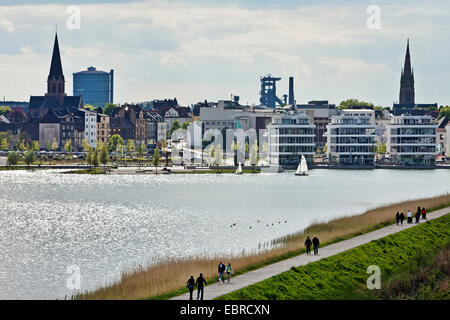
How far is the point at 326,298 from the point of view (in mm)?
48656

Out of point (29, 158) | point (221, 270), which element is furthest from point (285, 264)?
point (29, 158)

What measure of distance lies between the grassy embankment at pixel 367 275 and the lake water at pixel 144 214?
1172 centimetres

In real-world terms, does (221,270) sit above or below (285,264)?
above

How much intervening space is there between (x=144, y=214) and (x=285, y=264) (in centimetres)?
4852

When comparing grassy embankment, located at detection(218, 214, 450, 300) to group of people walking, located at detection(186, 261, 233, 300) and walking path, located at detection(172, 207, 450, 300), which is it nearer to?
walking path, located at detection(172, 207, 450, 300)

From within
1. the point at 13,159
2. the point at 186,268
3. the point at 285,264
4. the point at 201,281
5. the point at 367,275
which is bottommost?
the point at 367,275

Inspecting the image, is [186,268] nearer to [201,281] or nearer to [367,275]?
[201,281]

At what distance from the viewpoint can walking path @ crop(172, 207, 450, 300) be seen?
4406 cm

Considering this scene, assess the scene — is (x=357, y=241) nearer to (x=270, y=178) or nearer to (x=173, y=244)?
(x=173, y=244)

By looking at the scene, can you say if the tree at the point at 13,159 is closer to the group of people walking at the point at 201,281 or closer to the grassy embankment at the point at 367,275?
the grassy embankment at the point at 367,275

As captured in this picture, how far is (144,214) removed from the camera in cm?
9894

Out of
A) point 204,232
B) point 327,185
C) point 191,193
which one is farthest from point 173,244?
point 327,185

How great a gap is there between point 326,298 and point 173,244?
995 inches

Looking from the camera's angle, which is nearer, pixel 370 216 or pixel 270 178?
pixel 370 216
